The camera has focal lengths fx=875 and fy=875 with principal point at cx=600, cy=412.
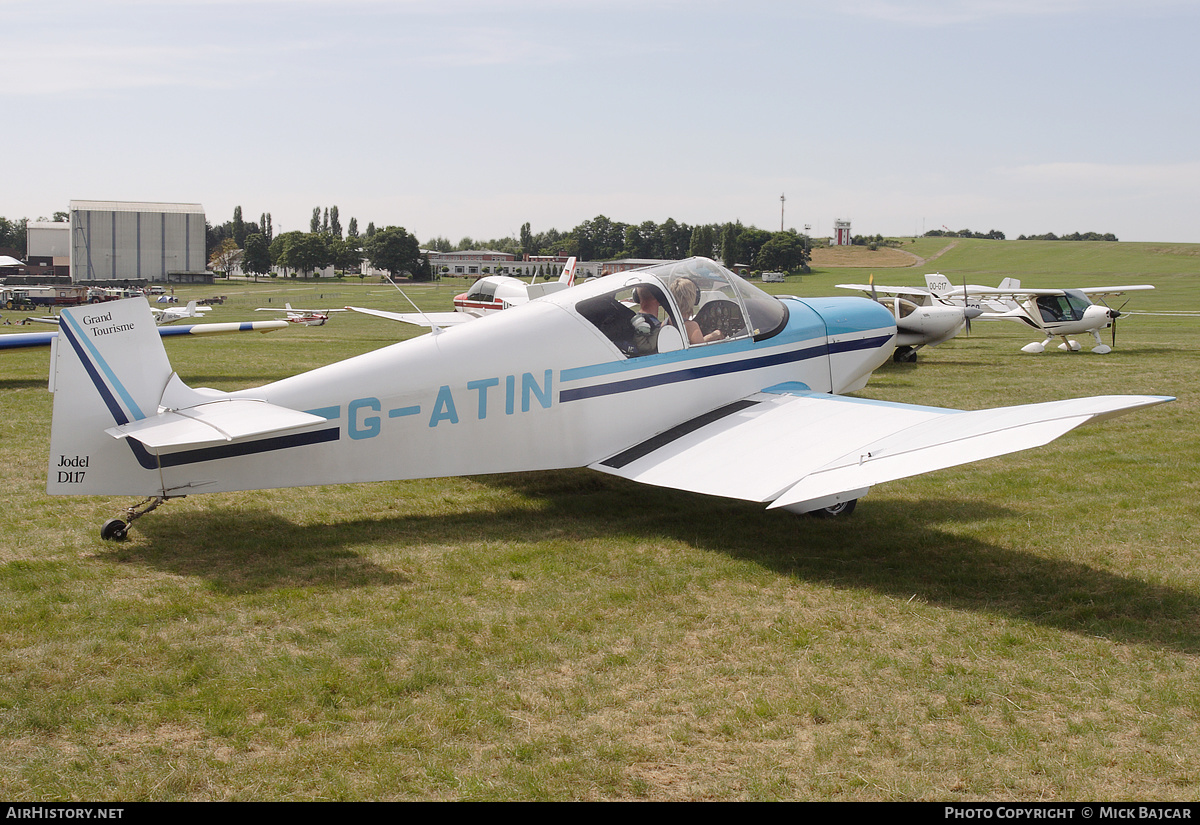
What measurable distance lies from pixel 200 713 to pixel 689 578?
2.82 meters

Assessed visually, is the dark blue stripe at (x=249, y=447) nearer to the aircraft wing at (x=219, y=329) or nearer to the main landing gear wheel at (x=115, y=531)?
the main landing gear wheel at (x=115, y=531)

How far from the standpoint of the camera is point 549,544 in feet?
19.8

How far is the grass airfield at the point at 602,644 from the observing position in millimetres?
3131

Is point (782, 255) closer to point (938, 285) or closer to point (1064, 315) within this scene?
point (938, 285)

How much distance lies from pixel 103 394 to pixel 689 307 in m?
4.23

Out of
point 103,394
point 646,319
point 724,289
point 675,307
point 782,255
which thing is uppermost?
point 782,255

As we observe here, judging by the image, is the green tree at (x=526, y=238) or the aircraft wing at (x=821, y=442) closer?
the aircraft wing at (x=821, y=442)

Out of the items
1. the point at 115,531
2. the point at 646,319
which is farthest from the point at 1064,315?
the point at 115,531

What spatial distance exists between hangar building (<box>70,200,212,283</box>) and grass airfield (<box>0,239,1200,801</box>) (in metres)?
115

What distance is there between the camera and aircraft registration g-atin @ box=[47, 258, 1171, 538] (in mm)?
5250

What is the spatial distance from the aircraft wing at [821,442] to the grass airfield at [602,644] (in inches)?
20.5

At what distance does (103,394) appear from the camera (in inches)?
211

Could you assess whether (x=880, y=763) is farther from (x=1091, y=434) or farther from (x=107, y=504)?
(x=1091, y=434)

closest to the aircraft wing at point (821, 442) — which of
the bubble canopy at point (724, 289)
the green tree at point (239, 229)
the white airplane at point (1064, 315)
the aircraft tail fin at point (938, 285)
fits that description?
the bubble canopy at point (724, 289)
